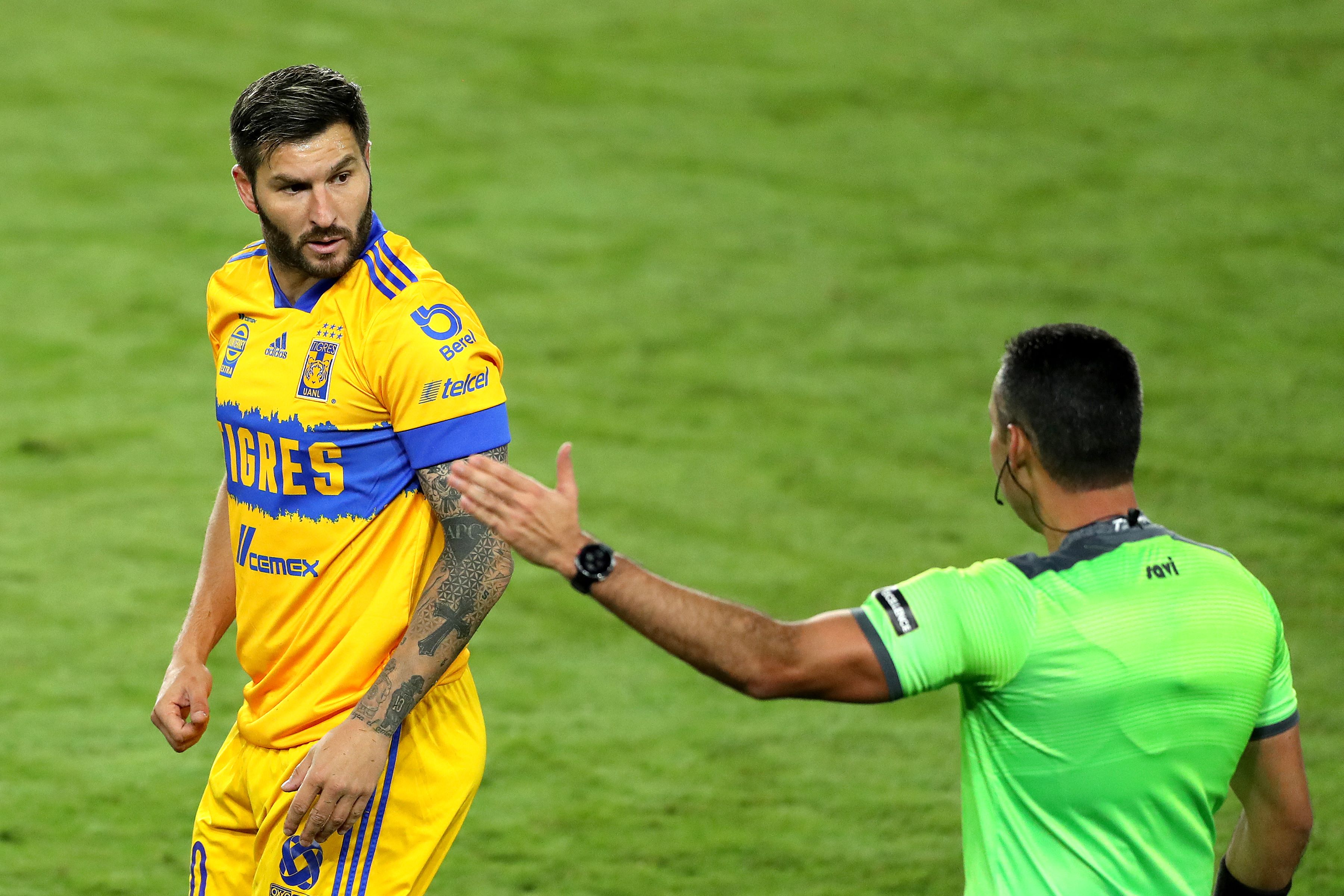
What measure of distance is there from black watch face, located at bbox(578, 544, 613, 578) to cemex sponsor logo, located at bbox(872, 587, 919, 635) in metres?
0.42

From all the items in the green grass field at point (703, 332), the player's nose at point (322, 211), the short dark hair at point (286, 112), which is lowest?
the green grass field at point (703, 332)

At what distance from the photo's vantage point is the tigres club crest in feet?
9.59

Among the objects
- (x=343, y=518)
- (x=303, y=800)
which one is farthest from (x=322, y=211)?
(x=303, y=800)

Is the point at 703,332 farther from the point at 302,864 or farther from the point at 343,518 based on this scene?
the point at 302,864

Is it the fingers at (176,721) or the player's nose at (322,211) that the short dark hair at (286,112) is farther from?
the fingers at (176,721)

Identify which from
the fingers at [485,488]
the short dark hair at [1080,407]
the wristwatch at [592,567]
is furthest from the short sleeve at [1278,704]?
the fingers at [485,488]

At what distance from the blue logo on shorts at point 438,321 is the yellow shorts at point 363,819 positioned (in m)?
0.76

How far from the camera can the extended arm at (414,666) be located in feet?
8.95

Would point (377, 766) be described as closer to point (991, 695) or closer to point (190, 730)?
point (190, 730)

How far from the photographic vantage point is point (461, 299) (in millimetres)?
3012

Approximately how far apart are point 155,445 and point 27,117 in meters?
5.13

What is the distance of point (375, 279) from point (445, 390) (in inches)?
13.1

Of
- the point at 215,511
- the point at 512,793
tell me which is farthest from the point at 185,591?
the point at 215,511

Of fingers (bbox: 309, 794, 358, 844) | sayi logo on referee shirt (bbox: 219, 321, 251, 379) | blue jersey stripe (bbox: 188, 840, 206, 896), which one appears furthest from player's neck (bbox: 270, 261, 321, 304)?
blue jersey stripe (bbox: 188, 840, 206, 896)
